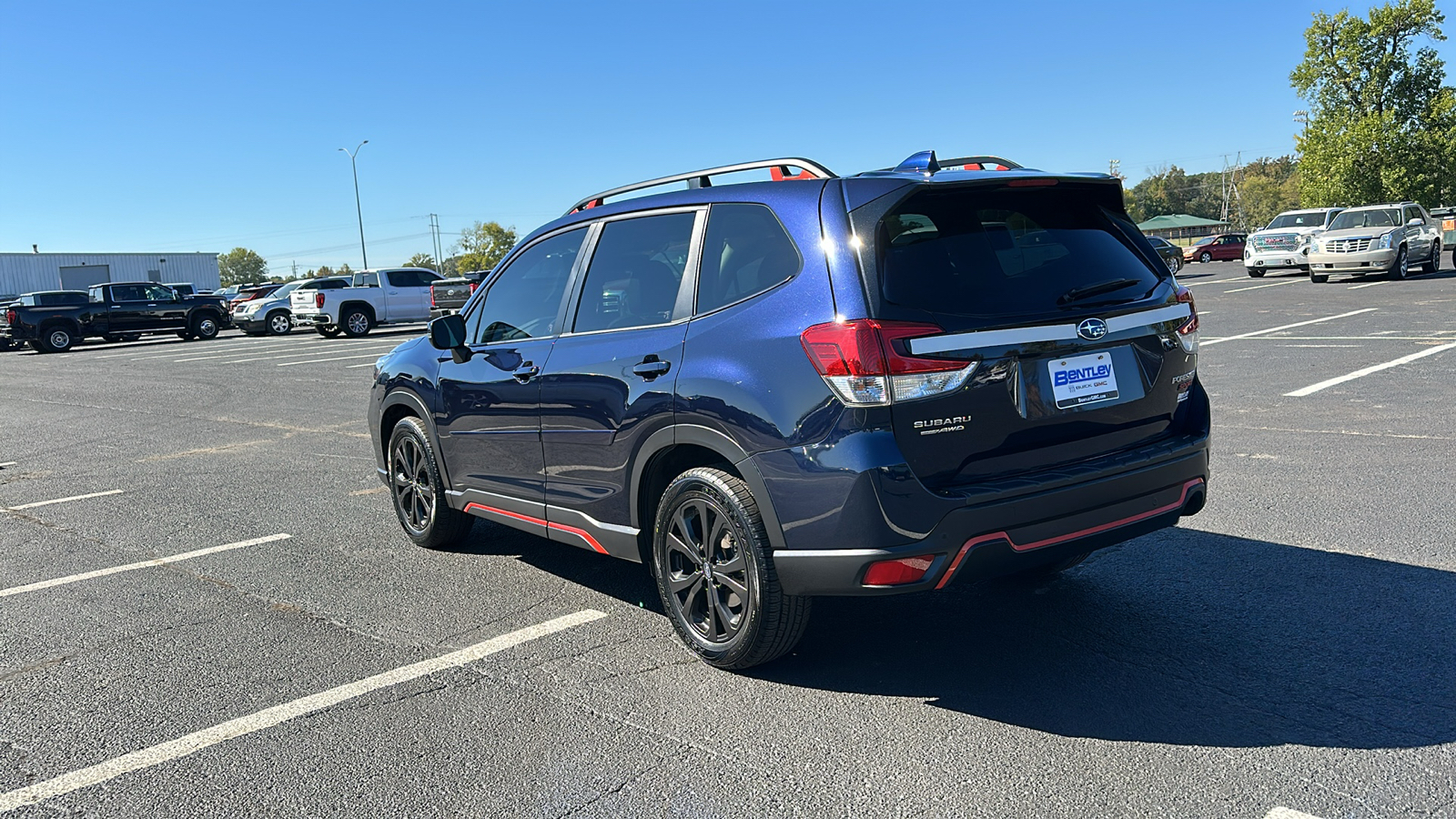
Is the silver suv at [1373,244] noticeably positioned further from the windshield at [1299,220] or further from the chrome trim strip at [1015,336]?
the chrome trim strip at [1015,336]

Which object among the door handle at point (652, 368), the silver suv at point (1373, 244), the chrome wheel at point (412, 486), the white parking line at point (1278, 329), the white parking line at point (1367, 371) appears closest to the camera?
the door handle at point (652, 368)

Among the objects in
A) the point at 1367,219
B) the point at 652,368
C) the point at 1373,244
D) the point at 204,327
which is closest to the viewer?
the point at 652,368

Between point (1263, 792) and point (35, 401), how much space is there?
57.6 ft

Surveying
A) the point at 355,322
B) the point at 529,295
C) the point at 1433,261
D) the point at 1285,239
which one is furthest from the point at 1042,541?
the point at 1285,239

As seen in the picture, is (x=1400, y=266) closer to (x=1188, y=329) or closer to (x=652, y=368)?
(x=1188, y=329)

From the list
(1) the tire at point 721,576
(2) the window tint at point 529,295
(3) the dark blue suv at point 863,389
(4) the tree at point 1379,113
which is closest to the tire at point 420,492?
(2) the window tint at point 529,295

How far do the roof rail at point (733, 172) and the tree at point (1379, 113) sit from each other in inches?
2142

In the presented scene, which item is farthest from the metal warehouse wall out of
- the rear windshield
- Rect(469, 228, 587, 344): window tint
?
the rear windshield

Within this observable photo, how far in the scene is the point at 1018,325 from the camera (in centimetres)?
361

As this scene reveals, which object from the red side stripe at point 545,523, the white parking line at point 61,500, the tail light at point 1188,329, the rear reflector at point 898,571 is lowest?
the white parking line at point 61,500

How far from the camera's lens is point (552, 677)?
403 cm

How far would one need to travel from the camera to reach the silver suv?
26234 millimetres

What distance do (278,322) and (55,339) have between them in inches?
252

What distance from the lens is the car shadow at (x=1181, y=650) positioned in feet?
11.1
